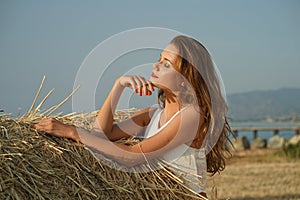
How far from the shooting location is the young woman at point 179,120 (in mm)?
3014

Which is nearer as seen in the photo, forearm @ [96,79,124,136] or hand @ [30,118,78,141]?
hand @ [30,118,78,141]

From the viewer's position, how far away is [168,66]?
10.3 feet

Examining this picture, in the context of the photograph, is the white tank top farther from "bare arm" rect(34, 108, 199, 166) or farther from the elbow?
the elbow

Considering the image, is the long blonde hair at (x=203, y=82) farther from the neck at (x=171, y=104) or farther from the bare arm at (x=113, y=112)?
the bare arm at (x=113, y=112)

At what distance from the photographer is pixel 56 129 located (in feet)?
9.86

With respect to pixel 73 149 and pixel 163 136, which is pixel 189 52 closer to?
pixel 163 136

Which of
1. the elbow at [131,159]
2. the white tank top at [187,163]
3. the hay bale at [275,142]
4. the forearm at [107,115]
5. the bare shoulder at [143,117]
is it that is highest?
the forearm at [107,115]

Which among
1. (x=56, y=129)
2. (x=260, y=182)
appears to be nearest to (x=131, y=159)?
(x=56, y=129)

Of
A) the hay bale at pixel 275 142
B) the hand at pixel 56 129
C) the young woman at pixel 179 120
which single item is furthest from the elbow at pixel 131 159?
the hay bale at pixel 275 142

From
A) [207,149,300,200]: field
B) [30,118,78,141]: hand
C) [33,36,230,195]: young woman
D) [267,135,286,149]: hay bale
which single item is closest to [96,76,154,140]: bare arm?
[33,36,230,195]: young woman

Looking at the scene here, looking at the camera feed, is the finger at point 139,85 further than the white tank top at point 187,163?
No

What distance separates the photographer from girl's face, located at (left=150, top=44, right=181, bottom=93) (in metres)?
3.11

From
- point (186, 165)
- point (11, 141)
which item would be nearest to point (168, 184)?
point (186, 165)

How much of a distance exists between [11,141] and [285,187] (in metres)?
6.61
